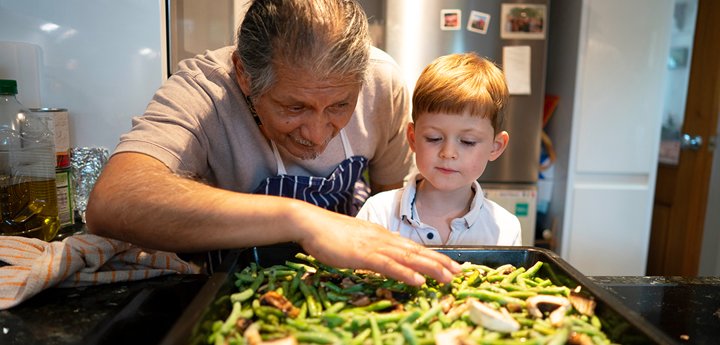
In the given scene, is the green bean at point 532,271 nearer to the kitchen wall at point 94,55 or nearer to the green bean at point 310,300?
the green bean at point 310,300

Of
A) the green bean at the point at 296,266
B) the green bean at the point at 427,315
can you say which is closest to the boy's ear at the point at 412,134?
Answer: the green bean at the point at 296,266

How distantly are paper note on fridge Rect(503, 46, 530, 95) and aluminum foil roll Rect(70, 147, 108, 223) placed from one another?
2.31m

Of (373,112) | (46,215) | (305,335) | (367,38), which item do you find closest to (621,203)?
(373,112)

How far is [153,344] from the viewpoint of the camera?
79cm

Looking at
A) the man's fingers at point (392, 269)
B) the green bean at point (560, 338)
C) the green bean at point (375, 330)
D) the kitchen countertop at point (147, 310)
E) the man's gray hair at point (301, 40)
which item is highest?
the man's gray hair at point (301, 40)

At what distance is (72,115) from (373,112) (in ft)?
4.20

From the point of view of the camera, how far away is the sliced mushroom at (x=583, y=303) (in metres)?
0.80

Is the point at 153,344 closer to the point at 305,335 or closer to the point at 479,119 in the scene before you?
the point at 305,335

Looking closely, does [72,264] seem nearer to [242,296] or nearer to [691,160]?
[242,296]

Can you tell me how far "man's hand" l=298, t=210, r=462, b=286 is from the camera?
838 mm

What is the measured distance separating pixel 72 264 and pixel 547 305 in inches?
39.6

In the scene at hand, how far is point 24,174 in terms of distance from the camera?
154 cm

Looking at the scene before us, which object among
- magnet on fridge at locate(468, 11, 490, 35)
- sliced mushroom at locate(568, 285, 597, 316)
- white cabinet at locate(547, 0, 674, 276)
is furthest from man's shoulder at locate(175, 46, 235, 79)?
white cabinet at locate(547, 0, 674, 276)

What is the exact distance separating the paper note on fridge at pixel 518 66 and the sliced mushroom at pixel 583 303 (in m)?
2.20
